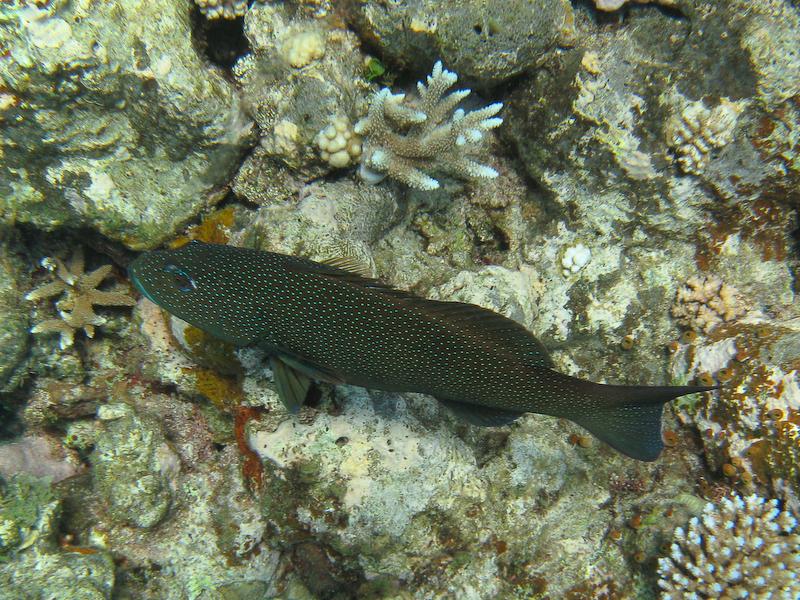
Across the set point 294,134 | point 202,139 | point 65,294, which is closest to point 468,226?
point 294,134

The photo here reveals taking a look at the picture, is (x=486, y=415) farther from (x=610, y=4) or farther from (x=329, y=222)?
(x=610, y=4)

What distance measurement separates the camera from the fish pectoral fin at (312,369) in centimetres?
316

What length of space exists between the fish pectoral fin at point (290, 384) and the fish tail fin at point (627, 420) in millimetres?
1830

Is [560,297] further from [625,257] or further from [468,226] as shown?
[468,226]

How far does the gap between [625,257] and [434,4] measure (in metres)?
2.62

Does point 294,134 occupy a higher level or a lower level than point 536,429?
higher

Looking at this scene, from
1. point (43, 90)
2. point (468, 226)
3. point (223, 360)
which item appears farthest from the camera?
point (468, 226)

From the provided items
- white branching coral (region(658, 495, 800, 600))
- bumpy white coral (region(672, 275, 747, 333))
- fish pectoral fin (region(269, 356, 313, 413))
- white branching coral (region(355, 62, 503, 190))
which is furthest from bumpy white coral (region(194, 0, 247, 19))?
white branching coral (region(658, 495, 800, 600))

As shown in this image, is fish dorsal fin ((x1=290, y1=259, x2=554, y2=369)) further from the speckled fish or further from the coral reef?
the coral reef

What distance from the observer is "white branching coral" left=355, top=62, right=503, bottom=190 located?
150 inches

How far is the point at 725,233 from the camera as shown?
4.11 m

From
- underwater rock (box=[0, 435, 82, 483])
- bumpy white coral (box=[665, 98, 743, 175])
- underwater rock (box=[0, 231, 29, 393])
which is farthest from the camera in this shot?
underwater rock (box=[0, 435, 82, 483])

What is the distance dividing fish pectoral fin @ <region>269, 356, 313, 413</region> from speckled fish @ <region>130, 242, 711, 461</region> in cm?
2

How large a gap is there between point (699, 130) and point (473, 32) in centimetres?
183
